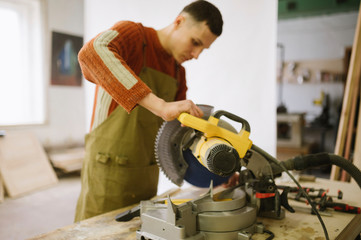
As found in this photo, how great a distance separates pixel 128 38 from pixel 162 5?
1.38 meters

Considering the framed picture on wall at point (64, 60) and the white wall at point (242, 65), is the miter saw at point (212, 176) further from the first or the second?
the framed picture on wall at point (64, 60)

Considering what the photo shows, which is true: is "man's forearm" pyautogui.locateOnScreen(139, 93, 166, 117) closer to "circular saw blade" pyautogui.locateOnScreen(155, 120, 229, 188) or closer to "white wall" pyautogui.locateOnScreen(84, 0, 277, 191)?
"circular saw blade" pyautogui.locateOnScreen(155, 120, 229, 188)

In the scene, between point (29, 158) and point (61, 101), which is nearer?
point (29, 158)

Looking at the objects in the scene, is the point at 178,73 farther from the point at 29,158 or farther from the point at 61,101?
the point at 61,101

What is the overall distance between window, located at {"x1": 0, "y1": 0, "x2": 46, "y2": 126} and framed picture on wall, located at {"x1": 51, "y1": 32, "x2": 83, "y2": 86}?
0.16 metres

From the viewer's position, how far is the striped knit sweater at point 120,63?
90 centimetres

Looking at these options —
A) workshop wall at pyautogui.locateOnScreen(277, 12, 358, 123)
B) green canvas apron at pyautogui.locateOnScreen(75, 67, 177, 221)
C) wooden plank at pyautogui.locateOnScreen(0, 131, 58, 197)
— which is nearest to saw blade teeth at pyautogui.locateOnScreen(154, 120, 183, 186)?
green canvas apron at pyautogui.locateOnScreen(75, 67, 177, 221)

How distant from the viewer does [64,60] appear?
4270 mm

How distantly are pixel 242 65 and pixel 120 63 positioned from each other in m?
1.35

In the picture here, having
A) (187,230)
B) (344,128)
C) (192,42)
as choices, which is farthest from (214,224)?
(344,128)

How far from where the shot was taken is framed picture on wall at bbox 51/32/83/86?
4.15m

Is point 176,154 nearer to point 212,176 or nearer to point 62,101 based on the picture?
point 212,176

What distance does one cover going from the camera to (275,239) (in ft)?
2.77

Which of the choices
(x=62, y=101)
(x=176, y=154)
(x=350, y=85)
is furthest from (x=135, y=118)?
(x=62, y=101)
